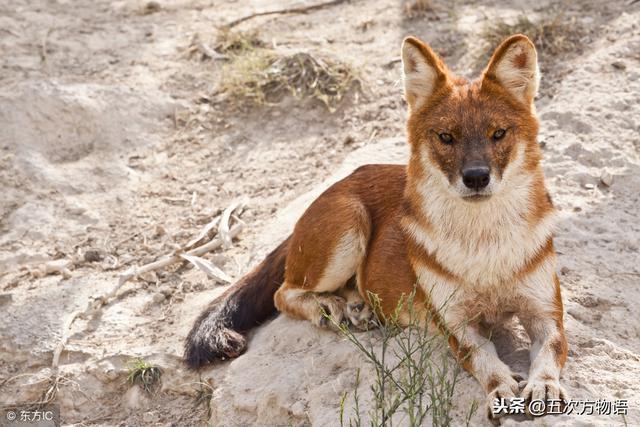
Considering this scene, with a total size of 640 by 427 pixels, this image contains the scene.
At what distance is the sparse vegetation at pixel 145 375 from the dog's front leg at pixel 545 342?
95.9 inches

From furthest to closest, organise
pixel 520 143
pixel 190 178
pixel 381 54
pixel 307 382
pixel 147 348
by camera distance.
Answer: pixel 381 54
pixel 190 178
pixel 147 348
pixel 307 382
pixel 520 143

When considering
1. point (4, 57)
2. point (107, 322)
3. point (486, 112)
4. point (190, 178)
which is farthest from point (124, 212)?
point (486, 112)

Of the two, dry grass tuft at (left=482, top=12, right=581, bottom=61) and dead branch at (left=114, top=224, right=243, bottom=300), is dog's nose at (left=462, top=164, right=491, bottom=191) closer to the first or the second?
dead branch at (left=114, top=224, right=243, bottom=300)

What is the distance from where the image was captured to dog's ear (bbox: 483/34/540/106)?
5.00m

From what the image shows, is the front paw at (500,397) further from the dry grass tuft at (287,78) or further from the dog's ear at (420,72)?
the dry grass tuft at (287,78)

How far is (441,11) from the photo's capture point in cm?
956

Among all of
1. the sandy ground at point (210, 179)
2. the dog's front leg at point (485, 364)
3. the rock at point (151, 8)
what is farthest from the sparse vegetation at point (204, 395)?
the rock at point (151, 8)

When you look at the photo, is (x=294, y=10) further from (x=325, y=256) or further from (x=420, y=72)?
(x=420, y=72)

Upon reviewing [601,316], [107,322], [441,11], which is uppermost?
[441,11]

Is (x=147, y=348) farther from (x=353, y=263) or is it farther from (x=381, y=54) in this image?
(x=381, y=54)

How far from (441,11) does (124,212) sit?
4.05m

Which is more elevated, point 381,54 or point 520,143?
point 520,143

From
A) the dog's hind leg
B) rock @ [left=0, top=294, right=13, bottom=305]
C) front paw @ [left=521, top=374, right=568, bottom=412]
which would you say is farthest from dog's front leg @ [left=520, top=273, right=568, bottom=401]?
rock @ [left=0, top=294, right=13, bottom=305]

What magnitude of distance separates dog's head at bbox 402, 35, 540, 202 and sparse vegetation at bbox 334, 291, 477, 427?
0.75 m
